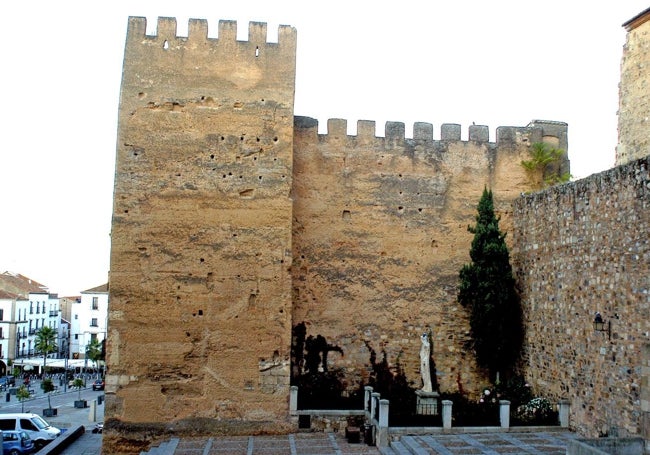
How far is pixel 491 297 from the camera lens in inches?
574

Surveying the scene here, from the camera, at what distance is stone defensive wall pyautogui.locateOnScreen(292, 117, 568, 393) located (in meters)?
15.4

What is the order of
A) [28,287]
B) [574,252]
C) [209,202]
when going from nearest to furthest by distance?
[574,252]
[209,202]
[28,287]

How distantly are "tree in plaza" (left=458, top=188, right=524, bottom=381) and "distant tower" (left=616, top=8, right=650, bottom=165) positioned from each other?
620 cm

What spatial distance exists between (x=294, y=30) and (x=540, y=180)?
7145 millimetres

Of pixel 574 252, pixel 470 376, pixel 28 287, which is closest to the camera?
pixel 574 252

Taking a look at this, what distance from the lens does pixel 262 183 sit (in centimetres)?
1402

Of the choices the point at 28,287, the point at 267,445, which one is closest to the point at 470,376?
the point at 267,445

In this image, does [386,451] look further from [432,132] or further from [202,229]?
[432,132]

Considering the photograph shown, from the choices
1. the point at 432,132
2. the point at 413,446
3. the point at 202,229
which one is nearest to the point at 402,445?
the point at 413,446

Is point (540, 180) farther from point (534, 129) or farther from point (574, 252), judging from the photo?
point (574, 252)

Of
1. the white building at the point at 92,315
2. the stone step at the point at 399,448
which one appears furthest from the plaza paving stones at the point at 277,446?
the white building at the point at 92,315

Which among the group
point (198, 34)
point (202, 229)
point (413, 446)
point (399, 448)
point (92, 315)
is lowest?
point (399, 448)

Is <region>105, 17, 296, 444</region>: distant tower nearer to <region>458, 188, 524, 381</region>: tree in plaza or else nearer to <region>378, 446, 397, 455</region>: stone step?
<region>378, 446, 397, 455</region>: stone step

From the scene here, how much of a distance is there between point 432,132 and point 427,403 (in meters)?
6.60
